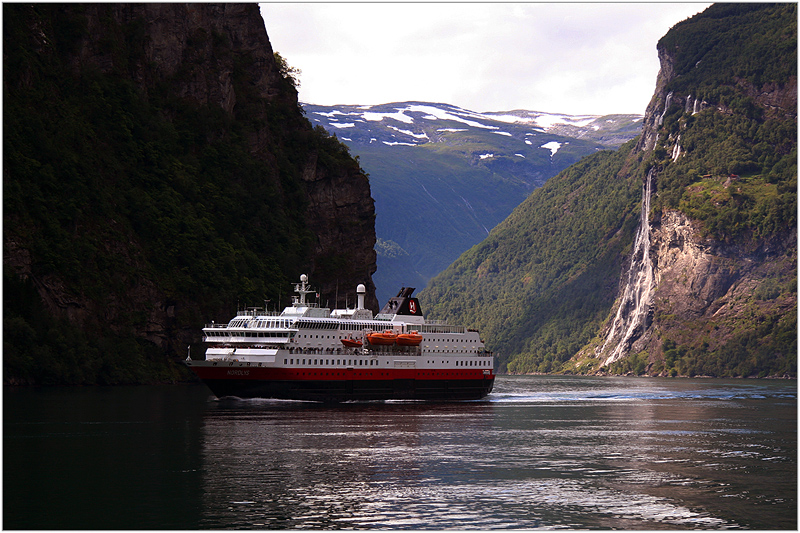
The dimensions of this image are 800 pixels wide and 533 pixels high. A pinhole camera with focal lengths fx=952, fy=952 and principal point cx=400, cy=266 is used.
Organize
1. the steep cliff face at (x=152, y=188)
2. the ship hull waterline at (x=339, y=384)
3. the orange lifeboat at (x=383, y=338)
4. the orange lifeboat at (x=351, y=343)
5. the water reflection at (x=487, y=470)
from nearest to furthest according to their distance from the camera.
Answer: the water reflection at (x=487, y=470), the ship hull waterline at (x=339, y=384), the orange lifeboat at (x=351, y=343), the orange lifeboat at (x=383, y=338), the steep cliff face at (x=152, y=188)

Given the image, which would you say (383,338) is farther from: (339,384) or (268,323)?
(268,323)

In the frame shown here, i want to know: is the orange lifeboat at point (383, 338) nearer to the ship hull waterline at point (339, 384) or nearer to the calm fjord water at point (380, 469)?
the ship hull waterline at point (339, 384)

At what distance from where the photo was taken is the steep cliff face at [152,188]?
413 feet

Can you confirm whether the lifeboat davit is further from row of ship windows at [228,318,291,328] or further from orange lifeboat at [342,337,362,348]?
row of ship windows at [228,318,291,328]

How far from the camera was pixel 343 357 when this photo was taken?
4090 inches

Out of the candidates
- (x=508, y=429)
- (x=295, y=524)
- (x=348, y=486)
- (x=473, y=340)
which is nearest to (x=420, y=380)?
(x=473, y=340)

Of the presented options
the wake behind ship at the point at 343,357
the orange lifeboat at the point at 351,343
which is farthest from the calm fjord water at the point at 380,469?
the orange lifeboat at the point at 351,343

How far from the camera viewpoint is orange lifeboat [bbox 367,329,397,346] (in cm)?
10719

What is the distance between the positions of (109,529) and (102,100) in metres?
123

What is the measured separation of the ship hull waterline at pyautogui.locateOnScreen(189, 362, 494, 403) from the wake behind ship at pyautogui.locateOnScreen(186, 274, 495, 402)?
0.10 m

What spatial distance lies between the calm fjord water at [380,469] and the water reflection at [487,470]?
0.15 meters

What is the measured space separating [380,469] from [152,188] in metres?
107

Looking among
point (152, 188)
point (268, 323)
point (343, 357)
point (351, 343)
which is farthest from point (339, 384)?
point (152, 188)

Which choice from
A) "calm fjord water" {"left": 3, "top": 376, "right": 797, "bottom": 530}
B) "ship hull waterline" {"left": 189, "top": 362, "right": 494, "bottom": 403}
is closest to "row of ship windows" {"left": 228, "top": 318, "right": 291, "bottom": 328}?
"ship hull waterline" {"left": 189, "top": 362, "right": 494, "bottom": 403}
